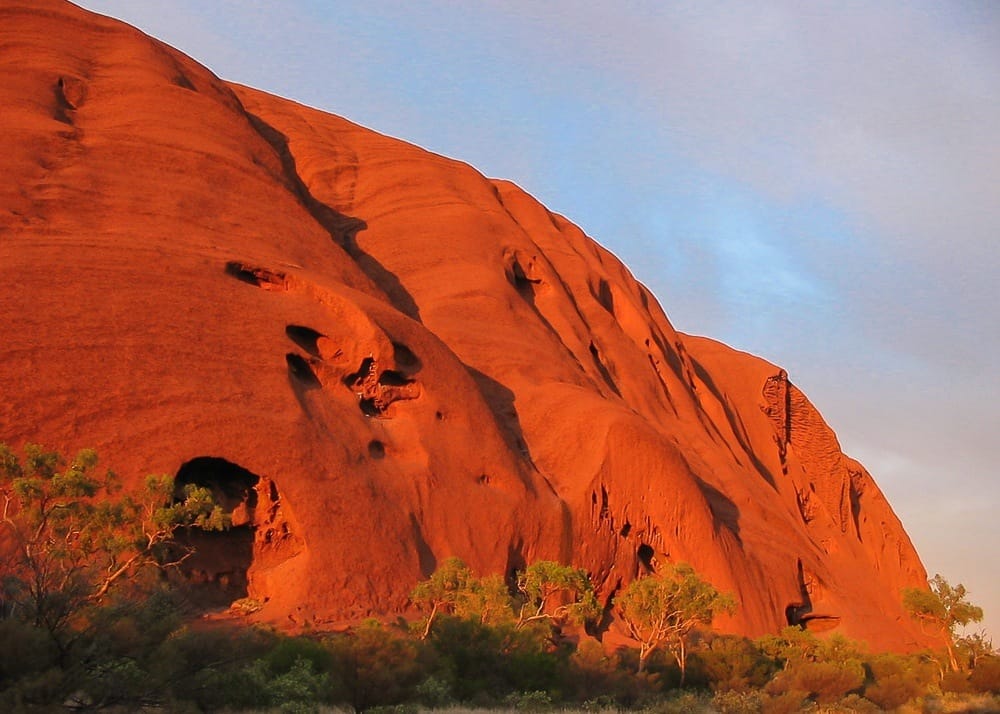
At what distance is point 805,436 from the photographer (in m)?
60.4

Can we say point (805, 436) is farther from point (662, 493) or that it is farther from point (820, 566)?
point (662, 493)

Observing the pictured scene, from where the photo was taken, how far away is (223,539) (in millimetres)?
25031

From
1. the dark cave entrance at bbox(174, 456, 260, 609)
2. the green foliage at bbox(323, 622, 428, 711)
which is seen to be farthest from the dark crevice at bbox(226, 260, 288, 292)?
the green foliage at bbox(323, 622, 428, 711)

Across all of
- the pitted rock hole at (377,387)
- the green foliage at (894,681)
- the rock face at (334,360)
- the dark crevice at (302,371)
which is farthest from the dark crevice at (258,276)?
the green foliage at (894,681)

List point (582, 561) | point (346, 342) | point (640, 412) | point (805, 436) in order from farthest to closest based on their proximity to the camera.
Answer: point (805, 436) → point (640, 412) → point (582, 561) → point (346, 342)

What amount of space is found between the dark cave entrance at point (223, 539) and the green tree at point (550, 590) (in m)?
7.06

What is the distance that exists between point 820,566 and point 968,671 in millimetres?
11891

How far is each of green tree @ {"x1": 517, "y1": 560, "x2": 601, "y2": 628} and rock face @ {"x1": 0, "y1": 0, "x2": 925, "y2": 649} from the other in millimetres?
1704

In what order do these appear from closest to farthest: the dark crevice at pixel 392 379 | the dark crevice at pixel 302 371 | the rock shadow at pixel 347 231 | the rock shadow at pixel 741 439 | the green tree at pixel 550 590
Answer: the green tree at pixel 550 590 < the dark crevice at pixel 302 371 < the dark crevice at pixel 392 379 < the rock shadow at pixel 347 231 < the rock shadow at pixel 741 439

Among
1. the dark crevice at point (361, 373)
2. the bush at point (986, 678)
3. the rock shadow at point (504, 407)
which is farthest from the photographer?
the rock shadow at point (504, 407)

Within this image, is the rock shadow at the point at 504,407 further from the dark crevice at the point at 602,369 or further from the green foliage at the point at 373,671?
the green foliage at the point at 373,671

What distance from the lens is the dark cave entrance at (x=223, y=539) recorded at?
24.1m

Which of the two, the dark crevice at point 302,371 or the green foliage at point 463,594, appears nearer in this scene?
the green foliage at point 463,594

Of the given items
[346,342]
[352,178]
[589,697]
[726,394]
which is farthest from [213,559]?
[726,394]
